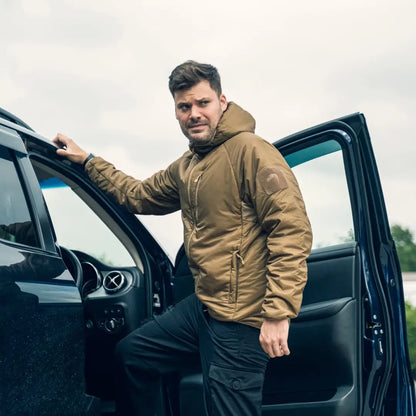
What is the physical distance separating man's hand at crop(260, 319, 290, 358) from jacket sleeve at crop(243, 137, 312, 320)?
1.5 inches

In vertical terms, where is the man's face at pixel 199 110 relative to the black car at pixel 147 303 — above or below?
above

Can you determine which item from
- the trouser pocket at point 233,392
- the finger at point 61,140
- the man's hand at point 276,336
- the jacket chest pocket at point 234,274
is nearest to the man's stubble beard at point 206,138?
the jacket chest pocket at point 234,274

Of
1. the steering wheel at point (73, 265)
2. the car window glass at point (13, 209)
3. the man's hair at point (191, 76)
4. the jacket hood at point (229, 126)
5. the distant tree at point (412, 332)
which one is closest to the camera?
the car window glass at point (13, 209)

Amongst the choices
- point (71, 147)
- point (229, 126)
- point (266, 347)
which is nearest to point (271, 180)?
point (229, 126)

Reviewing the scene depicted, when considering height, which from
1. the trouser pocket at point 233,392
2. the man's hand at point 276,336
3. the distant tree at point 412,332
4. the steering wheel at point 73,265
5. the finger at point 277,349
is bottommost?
the distant tree at point 412,332

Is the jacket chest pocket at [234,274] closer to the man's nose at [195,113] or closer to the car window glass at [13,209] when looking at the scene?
the man's nose at [195,113]

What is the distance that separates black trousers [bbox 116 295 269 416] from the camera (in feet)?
8.17

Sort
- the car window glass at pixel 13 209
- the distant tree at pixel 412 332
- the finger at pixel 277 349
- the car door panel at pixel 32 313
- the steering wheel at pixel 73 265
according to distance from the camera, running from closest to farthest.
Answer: the car door panel at pixel 32 313, the car window glass at pixel 13 209, the finger at pixel 277 349, the steering wheel at pixel 73 265, the distant tree at pixel 412 332

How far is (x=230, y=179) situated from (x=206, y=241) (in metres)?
0.25

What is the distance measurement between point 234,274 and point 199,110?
71cm

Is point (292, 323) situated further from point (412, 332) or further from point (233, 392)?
point (412, 332)

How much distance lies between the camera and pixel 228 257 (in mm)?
2523

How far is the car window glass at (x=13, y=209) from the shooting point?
2.29 meters

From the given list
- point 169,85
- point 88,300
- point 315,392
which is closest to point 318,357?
point 315,392
